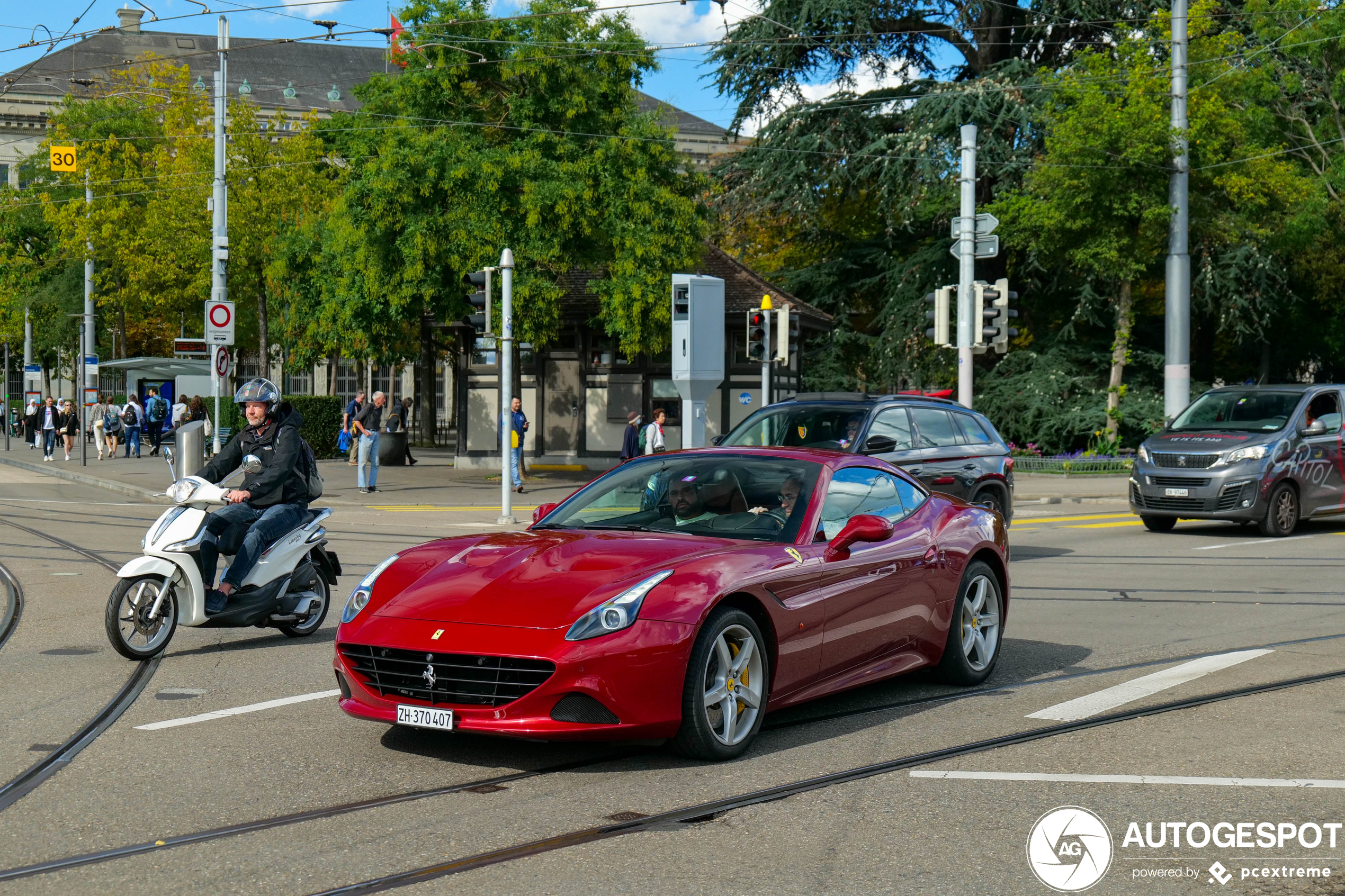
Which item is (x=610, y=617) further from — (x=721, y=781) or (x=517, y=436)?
(x=517, y=436)

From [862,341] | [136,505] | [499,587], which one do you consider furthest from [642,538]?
[862,341]

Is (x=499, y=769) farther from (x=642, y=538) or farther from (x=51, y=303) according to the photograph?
(x=51, y=303)

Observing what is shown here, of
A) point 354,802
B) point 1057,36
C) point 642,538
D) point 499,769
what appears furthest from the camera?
point 1057,36

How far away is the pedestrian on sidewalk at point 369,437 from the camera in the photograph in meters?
26.4

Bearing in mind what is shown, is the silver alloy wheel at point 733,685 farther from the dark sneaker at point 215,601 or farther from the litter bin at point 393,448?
the litter bin at point 393,448

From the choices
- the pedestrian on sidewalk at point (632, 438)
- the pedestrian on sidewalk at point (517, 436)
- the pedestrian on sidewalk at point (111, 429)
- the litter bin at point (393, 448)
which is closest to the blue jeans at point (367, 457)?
the pedestrian on sidewalk at point (517, 436)

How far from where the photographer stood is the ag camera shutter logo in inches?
182

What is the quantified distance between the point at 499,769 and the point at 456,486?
2278cm

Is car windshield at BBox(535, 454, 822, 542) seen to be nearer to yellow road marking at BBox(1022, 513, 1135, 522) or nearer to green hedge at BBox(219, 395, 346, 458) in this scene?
yellow road marking at BBox(1022, 513, 1135, 522)

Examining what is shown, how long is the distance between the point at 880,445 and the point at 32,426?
43.2m

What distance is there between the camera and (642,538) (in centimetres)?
663

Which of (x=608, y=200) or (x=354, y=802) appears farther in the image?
(x=608, y=200)

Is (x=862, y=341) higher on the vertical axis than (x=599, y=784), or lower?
higher

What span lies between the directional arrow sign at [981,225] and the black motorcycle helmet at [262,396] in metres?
15.5
